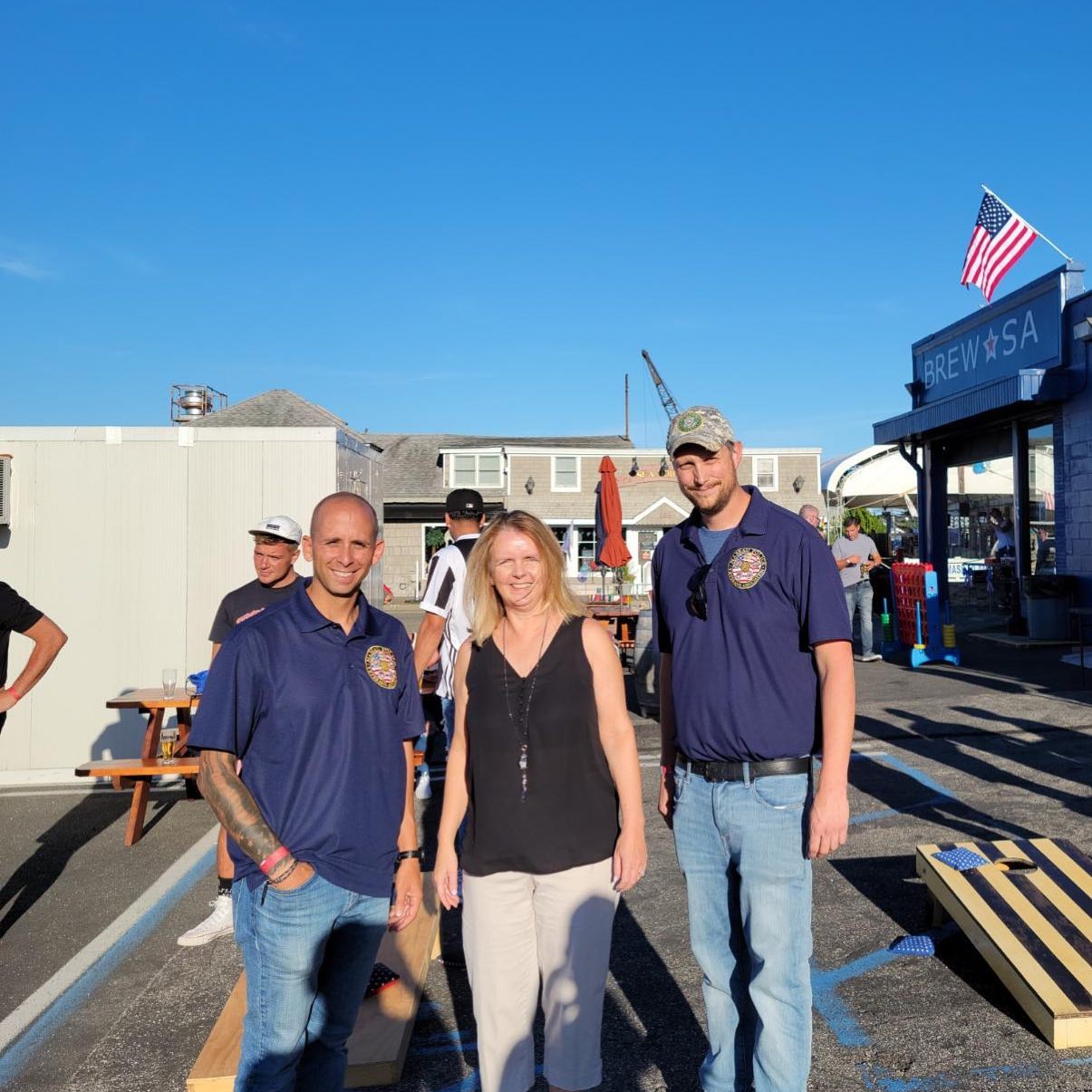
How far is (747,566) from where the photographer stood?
9.46ft

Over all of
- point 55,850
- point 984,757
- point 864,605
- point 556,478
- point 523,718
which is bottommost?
point 55,850

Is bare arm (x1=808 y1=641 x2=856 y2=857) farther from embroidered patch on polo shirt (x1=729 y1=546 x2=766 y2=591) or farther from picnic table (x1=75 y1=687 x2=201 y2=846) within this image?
picnic table (x1=75 y1=687 x2=201 y2=846)

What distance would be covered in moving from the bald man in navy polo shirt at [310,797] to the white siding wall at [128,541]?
5962 mm

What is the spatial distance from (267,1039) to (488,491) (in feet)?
110

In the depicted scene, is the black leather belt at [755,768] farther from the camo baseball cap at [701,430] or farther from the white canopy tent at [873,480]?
the white canopy tent at [873,480]

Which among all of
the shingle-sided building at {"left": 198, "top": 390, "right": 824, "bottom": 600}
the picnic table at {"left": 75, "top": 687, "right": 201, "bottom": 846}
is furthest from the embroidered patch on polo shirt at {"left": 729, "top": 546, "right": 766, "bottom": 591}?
the shingle-sided building at {"left": 198, "top": 390, "right": 824, "bottom": 600}

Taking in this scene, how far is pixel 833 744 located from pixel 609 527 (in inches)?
407

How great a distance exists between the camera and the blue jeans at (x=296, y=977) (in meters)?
2.46

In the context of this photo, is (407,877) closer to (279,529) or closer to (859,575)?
(279,529)

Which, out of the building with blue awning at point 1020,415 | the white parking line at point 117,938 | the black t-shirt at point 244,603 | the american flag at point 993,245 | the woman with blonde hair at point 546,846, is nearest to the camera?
the woman with blonde hair at point 546,846

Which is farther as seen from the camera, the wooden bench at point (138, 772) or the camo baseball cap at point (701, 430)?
the wooden bench at point (138, 772)

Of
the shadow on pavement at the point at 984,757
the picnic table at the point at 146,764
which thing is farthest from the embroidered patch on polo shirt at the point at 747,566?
the picnic table at the point at 146,764

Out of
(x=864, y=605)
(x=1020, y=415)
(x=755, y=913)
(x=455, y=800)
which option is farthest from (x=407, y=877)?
(x=1020, y=415)

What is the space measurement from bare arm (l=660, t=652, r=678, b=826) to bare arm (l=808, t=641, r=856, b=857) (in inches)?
18.7
